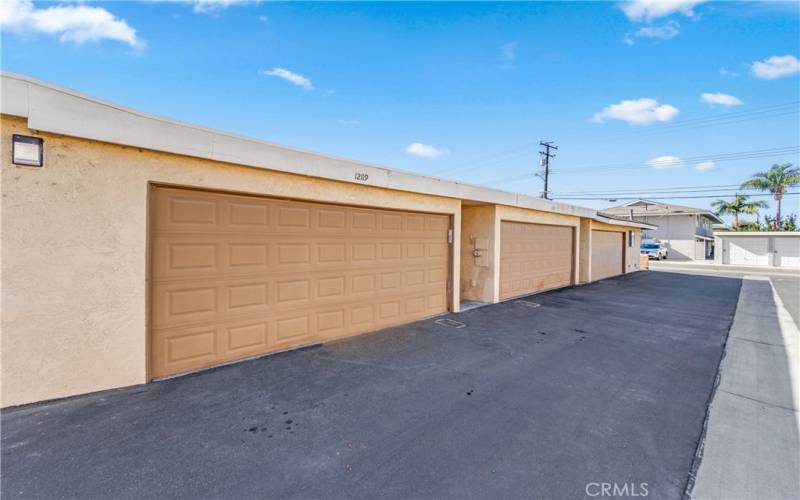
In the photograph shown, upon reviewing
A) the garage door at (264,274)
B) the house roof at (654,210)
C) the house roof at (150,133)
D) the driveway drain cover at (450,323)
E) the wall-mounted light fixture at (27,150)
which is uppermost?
the house roof at (654,210)

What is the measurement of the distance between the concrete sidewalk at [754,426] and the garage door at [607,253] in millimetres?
8337

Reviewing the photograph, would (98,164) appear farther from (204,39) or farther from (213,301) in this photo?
(204,39)

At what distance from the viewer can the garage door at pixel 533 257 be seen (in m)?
9.07

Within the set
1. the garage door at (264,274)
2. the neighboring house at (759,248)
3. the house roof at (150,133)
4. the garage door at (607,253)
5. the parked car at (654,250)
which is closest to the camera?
the house roof at (150,133)

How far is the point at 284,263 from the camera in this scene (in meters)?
4.72

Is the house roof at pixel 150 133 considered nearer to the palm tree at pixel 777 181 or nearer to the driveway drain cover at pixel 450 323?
the driveway drain cover at pixel 450 323

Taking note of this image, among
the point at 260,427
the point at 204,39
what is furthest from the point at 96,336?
the point at 204,39

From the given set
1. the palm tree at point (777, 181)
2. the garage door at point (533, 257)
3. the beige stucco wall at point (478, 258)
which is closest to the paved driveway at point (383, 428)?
the beige stucco wall at point (478, 258)

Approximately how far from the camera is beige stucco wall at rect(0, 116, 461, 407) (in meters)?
2.96

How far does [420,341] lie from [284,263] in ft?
8.06

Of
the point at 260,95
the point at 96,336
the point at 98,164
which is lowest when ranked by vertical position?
the point at 96,336

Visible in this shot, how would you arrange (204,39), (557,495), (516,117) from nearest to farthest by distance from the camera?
(557,495) → (204,39) → (516,117)

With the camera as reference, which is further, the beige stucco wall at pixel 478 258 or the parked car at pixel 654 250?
the parked car at pixel 654 250

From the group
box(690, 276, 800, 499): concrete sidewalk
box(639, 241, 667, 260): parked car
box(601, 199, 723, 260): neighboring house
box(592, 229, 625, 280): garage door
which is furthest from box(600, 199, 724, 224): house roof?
box(690, 276, 800, 499): concrete sidewalk
